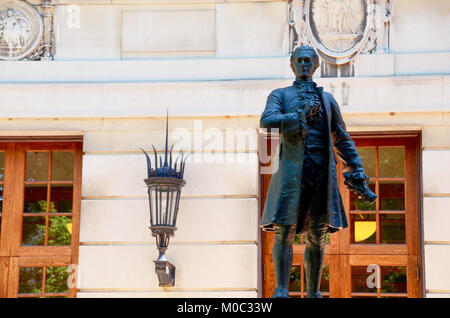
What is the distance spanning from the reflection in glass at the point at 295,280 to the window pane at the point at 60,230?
2826mm

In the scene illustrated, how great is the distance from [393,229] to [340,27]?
2576 mm

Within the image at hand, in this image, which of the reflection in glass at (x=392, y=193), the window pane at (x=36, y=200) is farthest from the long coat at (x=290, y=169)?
the window pane at (x=36, y=200)

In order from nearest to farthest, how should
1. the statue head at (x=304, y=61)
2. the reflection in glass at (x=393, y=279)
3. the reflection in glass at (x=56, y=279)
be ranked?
the statue head at (x=304, y=61) → the reflection in glass at (x=393, y=279) → the reflection in glass at (x=56, y=279)

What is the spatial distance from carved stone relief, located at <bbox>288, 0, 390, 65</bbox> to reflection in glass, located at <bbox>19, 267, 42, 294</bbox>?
431cm

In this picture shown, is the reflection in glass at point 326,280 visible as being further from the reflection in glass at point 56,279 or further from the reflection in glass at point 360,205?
the reflection in glass at point 56,279

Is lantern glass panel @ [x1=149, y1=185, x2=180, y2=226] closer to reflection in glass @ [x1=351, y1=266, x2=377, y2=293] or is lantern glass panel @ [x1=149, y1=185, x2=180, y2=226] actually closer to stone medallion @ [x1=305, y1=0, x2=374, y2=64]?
reflection in glass @ [x1=351, y1=266, x2=377, y2=293]

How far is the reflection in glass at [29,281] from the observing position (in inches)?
437

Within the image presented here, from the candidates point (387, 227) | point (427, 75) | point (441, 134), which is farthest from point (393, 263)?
point (427, 75)

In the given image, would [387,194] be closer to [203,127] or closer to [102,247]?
[203,127]

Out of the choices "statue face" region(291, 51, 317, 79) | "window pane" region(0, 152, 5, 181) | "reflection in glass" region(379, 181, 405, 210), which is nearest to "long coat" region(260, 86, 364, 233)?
"statue face" region(291, 51, 317, 79)

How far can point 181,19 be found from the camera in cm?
1119

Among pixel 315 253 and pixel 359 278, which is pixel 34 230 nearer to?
pixel 359 278

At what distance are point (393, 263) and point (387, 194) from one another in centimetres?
85

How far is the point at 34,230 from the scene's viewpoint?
11.2m
